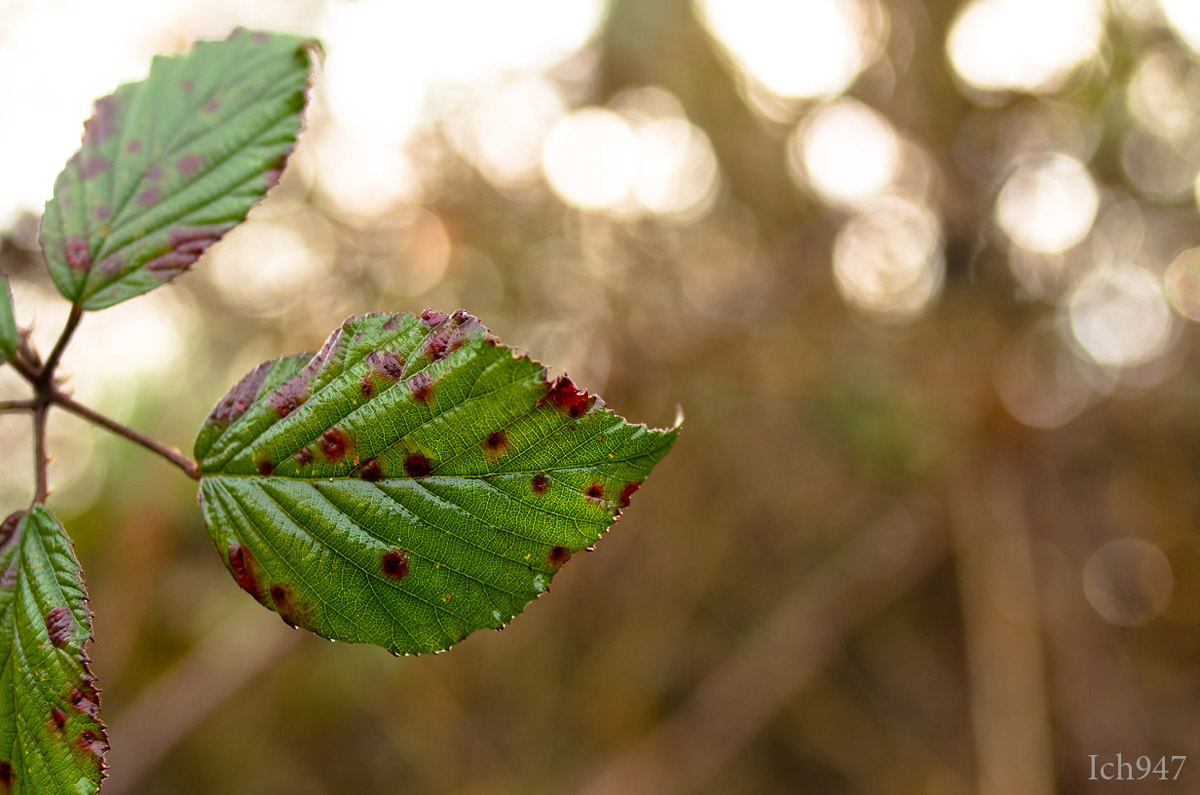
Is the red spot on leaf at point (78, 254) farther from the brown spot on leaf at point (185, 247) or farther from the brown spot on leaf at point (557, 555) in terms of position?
the brown spot on leaf at point (557, 555)

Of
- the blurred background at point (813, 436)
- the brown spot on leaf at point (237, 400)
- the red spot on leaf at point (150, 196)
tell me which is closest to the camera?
the brown spot on leaf at point (237, 400)

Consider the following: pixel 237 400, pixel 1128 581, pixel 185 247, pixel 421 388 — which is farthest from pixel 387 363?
pixel 1128 581

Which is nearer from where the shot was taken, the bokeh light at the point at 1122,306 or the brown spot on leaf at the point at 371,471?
the brown spot on leaf at the point at 371,471

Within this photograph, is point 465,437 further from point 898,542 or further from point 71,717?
point 898,542

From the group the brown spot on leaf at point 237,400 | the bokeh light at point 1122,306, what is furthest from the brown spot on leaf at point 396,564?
the bokeh light at point 1122,306

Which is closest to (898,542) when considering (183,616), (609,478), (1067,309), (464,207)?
(1067,309)

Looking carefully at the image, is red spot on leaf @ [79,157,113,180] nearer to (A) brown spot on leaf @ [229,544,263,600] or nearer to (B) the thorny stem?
(B) the thorny stem

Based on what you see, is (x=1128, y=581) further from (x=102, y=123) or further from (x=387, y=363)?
(x=102, y=123)

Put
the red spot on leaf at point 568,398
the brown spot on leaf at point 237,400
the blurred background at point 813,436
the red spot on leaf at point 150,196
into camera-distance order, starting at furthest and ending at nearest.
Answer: the blurred background at point 813,436 < the red spot on leaf at point 150,196 < the brown spot on leaf at point 237,400 < the red spot on leaf at point 568,398
